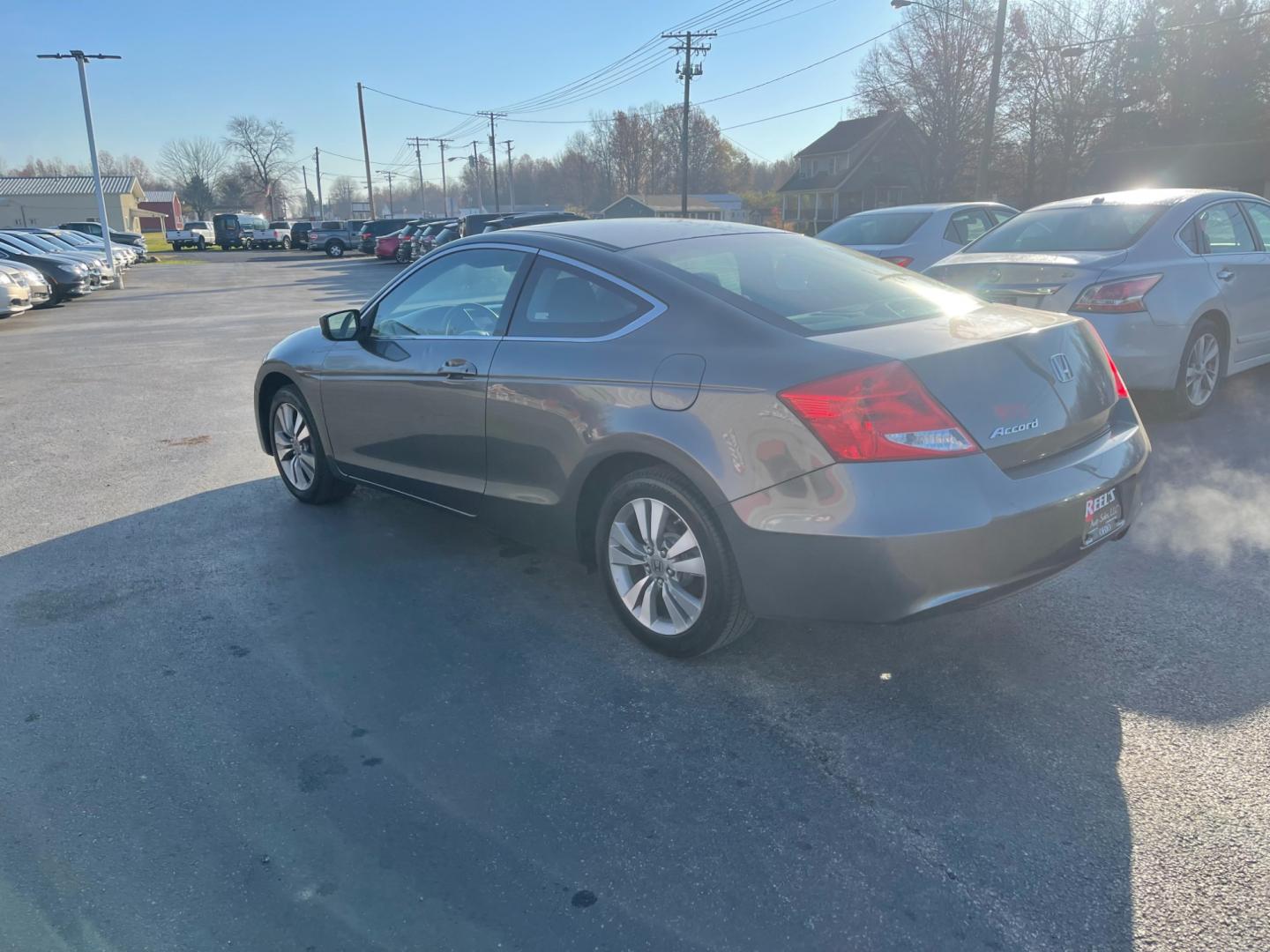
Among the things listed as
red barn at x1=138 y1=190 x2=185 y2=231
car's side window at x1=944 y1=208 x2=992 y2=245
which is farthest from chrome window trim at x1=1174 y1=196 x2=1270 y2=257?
red barn at x1=138 y1=190 x2=185 y2=231

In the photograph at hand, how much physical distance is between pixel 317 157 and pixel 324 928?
120257 millimetres

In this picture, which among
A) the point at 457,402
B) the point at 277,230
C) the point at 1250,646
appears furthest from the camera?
the point at 277,230

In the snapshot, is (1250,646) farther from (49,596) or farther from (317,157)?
(317,157)

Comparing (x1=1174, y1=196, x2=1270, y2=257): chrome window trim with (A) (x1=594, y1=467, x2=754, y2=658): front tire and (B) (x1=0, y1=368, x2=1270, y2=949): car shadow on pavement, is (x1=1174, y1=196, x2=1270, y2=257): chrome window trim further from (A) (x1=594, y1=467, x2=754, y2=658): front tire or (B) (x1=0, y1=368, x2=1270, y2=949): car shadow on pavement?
(A) (x1=594, y1=467, x2=754, y2=658): front tire

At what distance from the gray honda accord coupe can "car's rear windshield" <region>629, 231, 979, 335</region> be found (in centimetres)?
2

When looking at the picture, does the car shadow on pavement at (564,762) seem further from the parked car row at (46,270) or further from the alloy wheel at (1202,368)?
the parked car row at (46,270)

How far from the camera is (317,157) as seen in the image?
110 m

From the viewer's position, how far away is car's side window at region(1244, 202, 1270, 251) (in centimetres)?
718

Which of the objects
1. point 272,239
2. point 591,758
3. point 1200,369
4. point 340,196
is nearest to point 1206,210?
point 1200,369

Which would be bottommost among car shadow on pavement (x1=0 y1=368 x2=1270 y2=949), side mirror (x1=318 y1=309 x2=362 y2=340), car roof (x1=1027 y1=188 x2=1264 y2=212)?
car shadow on pavement (x1=0 y1=368 x2=1270 y2=949)

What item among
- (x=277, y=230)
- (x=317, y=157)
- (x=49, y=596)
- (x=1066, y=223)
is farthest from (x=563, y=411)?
(x=317, y=157)

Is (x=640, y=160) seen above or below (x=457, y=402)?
above

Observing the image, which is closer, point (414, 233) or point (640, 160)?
point (414, 233)

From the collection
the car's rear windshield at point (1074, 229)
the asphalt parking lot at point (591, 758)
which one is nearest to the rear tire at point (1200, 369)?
the car's rear windshield at point (1074, 229)
